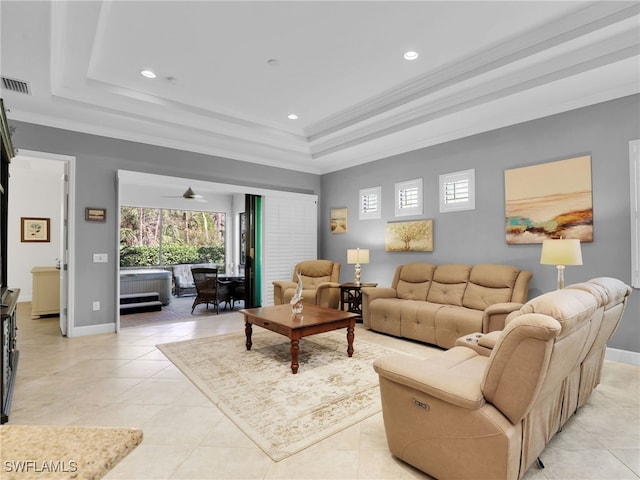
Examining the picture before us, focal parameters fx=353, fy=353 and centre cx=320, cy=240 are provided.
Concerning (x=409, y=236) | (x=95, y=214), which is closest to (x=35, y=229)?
(x=95, y=214)

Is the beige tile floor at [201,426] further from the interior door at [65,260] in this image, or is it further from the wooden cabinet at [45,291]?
the wooden cabinet at [45,291]

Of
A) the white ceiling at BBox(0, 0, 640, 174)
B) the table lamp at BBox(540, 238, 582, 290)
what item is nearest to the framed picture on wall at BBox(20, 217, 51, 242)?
the white ceiling at BBox(0, 0, 640, 174)

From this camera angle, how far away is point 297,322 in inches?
142

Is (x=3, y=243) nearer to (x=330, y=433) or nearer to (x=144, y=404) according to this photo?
(x=144, y=404)

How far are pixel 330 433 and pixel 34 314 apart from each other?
6187 mm

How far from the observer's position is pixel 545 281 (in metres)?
4.23

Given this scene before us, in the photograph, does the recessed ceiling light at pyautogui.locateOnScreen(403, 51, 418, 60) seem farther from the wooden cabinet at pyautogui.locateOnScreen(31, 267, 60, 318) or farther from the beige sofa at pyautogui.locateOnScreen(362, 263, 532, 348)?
the wooden cabinet at pyautogui.locateOnScreen(31, 267, 60, 318)

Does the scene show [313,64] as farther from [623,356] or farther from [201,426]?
[623,356]

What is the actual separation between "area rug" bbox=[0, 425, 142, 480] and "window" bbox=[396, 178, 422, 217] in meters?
→ 5.36

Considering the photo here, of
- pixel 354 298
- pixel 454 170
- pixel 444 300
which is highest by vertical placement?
pixel 454 170

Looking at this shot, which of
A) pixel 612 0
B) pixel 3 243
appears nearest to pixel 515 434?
pixel 612 0

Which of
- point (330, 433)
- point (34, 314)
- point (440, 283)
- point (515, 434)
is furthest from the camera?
point (34, 314)

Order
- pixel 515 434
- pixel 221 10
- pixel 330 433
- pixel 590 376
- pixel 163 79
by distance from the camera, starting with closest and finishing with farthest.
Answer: pixel 515 434 < pixel 330 433 < pixel 590 376 < pixel 221 10 < pixel 163 79

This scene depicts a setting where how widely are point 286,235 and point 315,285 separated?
1212 millimetres
